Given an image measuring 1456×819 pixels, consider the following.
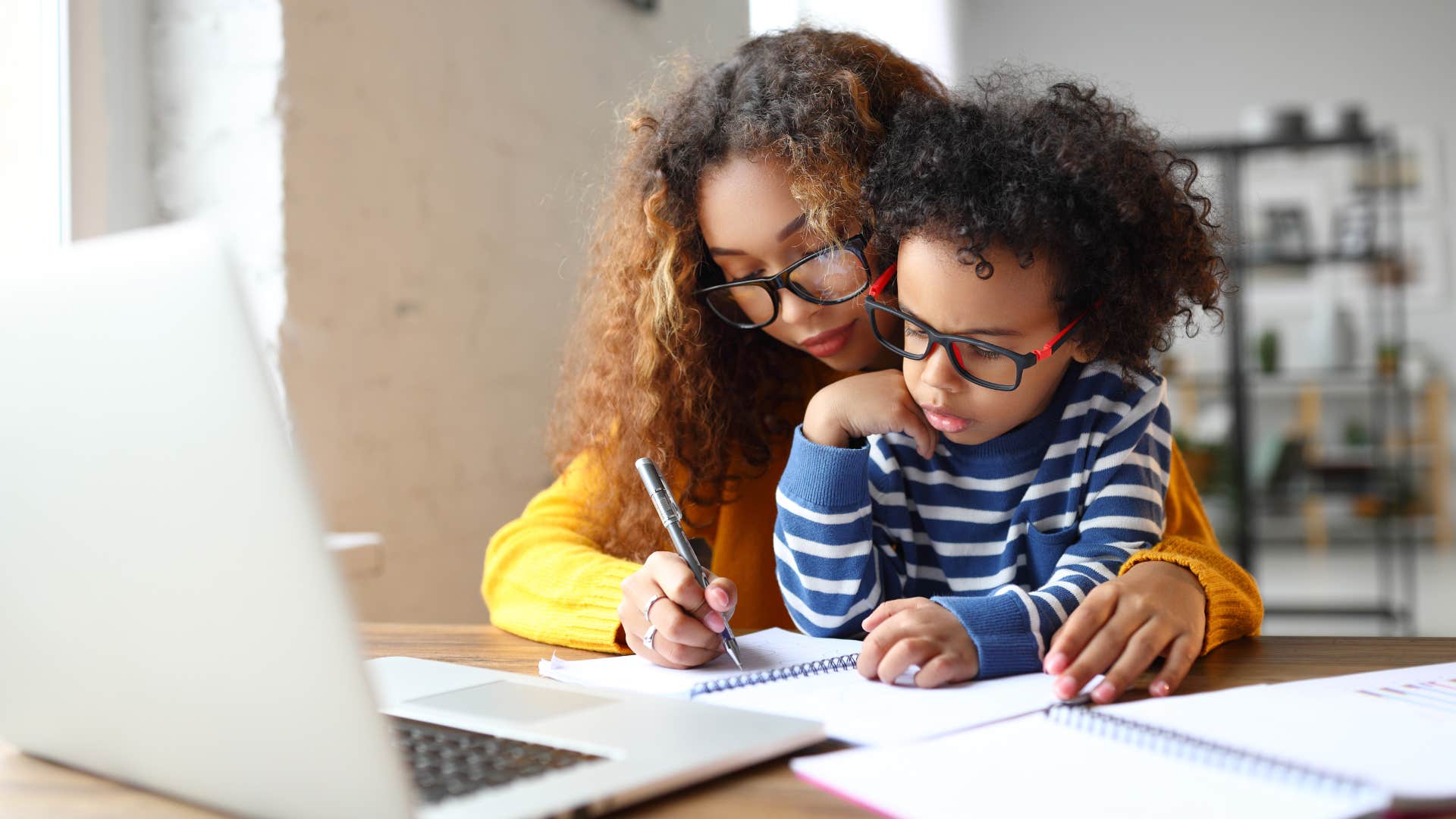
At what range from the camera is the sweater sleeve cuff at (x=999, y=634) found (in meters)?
0.75

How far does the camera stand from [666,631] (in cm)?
82

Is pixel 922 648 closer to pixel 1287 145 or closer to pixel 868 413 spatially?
pixel 868 413

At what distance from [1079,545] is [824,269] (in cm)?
35

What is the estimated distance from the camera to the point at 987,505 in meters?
1.05

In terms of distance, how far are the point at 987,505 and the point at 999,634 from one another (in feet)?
0.98

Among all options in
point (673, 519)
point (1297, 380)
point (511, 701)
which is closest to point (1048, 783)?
point (511, 701)

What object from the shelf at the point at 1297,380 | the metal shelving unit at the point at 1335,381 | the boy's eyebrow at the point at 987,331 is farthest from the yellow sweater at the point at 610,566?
the shelf at the point at 1297,380

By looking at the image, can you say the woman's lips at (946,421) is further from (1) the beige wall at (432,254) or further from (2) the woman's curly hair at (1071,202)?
(1) the beige wall at (432,254)

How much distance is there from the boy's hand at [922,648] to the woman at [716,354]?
4.9 inches

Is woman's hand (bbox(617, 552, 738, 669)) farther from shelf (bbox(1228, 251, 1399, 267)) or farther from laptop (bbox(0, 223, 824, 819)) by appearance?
shelf (bbox(1228, 251, 1399, 267))

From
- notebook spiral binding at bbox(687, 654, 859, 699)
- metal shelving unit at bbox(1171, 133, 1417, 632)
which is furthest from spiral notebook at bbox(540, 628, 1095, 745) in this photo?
metal shelving unit at bbox(1171, 133, 1417, 632)

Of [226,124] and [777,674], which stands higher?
[226,124]

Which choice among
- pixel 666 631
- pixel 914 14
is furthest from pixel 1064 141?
pixel 914 14

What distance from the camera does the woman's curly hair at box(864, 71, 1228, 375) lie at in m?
0.89
